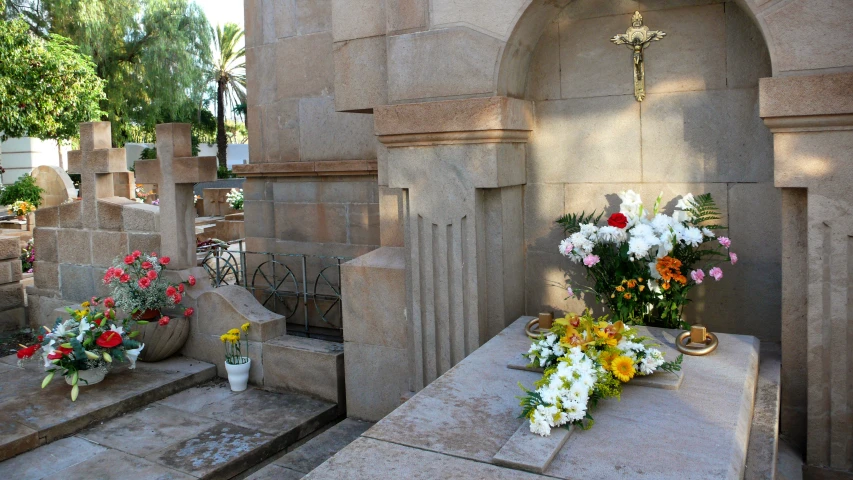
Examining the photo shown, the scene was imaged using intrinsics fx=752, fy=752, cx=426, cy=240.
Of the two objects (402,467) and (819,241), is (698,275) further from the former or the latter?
(402,467)

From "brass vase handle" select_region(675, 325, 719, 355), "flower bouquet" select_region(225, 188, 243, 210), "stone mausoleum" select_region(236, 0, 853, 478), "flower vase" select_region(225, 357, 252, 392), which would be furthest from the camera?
"flower bouquet" select_region(225, 188, 243, 210)

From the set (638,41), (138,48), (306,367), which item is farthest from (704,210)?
(138,48)

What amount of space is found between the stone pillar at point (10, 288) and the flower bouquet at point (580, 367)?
730 centimetres

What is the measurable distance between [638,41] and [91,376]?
4.96 m

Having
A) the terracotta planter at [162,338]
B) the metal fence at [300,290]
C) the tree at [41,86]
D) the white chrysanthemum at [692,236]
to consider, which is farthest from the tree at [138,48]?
the white chrysanthemum at [692,236]

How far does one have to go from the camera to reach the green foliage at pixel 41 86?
19.7 meters

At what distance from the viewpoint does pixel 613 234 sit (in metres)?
4.61

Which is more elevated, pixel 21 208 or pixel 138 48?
pixel 138 48

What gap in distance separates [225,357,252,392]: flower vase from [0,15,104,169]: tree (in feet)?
54.6

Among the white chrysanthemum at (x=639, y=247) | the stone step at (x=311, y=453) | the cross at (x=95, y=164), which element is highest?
the cross at (x=95, y=164)

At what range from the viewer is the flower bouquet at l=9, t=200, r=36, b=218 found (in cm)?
1773

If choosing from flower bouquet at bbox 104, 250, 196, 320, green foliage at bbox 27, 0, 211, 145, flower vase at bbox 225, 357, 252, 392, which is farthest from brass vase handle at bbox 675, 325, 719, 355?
green foliage at bbox 27, 0, 211, 145

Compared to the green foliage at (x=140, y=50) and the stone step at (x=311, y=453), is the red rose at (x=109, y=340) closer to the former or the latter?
the stone step at (x=311, y=453)

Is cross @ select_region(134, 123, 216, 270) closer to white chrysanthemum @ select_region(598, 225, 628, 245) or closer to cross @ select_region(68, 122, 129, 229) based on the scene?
cross @ select_region(68, 122, 129, 229)
